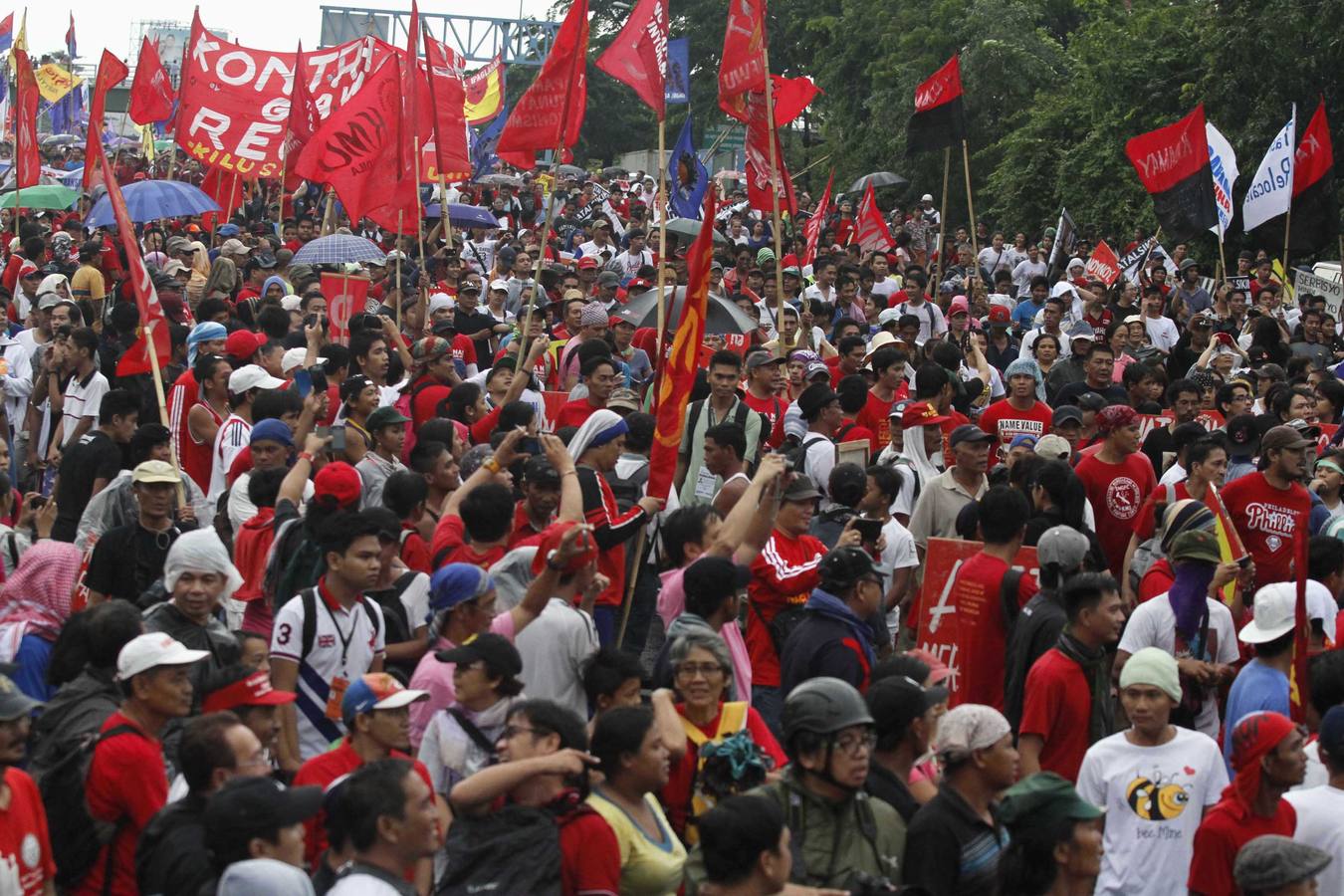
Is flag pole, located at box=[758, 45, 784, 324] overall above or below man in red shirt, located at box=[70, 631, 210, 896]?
above

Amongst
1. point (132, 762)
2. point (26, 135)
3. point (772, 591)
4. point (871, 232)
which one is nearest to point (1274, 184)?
point (871, 232)

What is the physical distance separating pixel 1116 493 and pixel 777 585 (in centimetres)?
279

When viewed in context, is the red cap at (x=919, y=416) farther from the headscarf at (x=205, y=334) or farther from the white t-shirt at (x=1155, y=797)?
the headscarf at (x=205, y=334)

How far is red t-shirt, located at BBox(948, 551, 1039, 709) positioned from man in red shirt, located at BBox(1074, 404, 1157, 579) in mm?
2200

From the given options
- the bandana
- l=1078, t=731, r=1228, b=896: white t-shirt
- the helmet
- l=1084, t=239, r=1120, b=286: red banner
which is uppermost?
l=1084, t=239, r=1120, b=286: red banner

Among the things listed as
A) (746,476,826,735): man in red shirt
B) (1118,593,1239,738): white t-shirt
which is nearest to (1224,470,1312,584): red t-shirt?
(1118,593,1239,738): white t-shirt

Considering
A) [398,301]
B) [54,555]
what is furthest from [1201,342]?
[54,555]

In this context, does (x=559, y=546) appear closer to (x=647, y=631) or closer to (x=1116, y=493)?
(x=647, y=631)

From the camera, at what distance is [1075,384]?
1246cm

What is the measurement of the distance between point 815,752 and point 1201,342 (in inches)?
425

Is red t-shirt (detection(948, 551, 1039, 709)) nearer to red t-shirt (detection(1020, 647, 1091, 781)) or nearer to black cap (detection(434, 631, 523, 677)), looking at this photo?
red t-shirt (detection(1020, 647, 1091, 781))

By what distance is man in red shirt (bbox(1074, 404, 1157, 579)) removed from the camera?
937 centimetres

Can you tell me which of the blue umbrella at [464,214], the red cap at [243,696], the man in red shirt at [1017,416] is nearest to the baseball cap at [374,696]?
the red cap at [243,696]

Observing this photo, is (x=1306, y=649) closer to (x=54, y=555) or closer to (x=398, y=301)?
(x=54, y=555)
